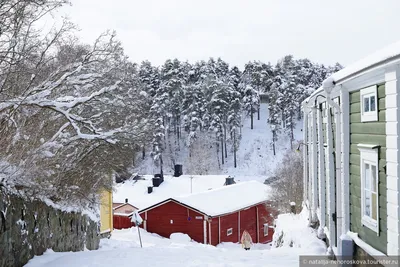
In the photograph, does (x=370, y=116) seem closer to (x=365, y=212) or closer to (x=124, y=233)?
(x=365, y=212)

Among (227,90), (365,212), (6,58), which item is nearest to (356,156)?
(365,212)

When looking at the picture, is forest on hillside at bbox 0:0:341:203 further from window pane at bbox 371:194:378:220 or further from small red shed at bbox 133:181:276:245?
small red shed at bbox 133:181:276:245

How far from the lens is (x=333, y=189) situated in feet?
23.7

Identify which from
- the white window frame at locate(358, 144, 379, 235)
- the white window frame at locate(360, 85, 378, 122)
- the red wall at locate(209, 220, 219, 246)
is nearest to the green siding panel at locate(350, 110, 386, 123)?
the white window frame at locate(360, 85, 378, 122)

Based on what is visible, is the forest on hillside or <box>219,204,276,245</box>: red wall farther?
<box>219,204,276,245</box>: red wall

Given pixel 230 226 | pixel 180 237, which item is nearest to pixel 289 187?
pixel 230 226

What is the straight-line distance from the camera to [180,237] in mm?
23422

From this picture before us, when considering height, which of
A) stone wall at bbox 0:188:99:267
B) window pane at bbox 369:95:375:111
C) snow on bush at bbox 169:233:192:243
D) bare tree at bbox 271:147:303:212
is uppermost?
window pane at bbox 369:95:375:111

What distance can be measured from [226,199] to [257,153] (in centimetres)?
1911

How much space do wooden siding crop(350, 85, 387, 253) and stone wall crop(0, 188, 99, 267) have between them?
5.21m

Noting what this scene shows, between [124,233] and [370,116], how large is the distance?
20.3m

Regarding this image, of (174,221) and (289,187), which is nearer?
(289,187)

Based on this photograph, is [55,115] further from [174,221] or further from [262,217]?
[262,217]

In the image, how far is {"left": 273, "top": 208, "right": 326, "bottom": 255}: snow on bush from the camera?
788 centimetres
